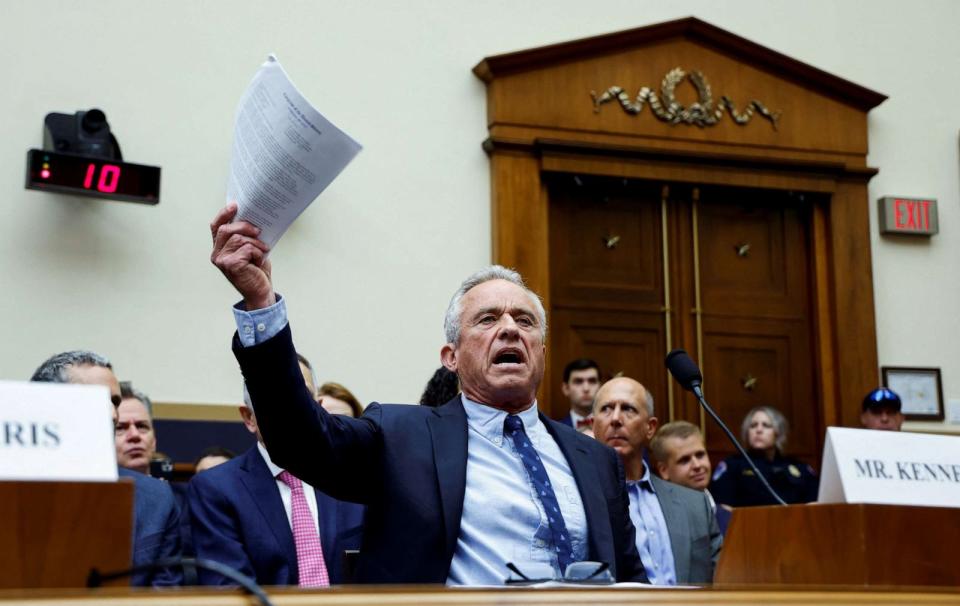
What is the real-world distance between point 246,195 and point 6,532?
2.50ft

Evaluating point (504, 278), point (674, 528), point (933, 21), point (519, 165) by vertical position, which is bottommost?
point (674, 528)

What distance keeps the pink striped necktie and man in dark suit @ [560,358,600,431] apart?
2.36 meters

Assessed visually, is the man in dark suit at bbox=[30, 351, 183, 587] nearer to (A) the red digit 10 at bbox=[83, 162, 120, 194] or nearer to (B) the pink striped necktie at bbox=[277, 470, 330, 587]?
(B) the pink striped necktie at bbox=[277, 470, 330, 587]

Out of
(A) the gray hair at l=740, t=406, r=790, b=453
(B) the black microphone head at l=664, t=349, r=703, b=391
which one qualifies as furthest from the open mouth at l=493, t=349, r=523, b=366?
(A) the gray hair at l=740, t=406, r=790, b=453

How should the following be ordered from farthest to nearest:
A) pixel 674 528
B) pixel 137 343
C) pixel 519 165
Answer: pixel 519 165
pixel 137 343
pixel 674 528

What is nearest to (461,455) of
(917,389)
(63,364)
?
(63,364)

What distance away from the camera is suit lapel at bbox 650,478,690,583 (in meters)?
3.76

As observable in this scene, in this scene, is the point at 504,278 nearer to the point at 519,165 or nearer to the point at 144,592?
the point at 144,592

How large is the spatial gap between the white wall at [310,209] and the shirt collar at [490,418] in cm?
296

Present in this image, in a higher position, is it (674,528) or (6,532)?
(6,532)

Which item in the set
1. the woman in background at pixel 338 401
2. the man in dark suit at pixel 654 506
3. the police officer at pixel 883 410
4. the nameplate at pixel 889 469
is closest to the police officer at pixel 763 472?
the police officer at pixel 883 410

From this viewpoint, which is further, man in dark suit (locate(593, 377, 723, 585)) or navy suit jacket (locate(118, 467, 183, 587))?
man in dark suit (locate(593, 377, 723, 585))

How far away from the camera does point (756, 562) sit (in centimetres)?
174

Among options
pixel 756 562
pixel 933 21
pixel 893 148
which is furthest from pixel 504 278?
pixel 933 21
